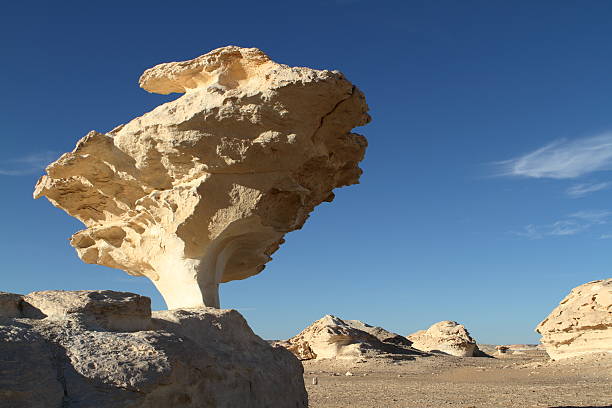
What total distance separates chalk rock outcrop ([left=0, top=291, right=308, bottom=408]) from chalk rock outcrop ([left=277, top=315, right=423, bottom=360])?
17.6 m

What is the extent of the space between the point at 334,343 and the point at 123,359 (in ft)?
67.0

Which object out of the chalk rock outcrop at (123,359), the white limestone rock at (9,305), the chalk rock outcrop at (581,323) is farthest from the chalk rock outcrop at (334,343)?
the white limestone rock at (9,305)

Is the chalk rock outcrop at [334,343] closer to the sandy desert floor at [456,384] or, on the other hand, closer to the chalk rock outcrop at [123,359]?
the sandy desert floor at [456,384]

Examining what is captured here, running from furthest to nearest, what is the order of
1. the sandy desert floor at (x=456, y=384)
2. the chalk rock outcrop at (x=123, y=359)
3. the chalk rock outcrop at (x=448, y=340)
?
the chalk rock outcrop at (x=448, y=340) → the sandy desert floor at (x=456, y=384) → the chalk rock outcrop at (x=123, y=359)

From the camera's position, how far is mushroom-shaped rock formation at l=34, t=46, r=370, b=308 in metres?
9.56

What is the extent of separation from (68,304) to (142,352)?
1012 millimetres

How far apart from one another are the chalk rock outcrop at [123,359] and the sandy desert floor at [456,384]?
5400mm

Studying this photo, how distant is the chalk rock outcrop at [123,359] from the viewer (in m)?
4.13

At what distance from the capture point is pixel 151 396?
15.0 ft

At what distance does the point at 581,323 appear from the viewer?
18047 millimetres

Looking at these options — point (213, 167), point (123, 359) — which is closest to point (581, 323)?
point (213, 167)

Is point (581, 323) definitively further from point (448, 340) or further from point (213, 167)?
point (213, 167)

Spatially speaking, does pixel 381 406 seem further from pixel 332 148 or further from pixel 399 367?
pixel 399 367

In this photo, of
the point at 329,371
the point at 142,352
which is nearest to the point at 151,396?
the point at 142,352
